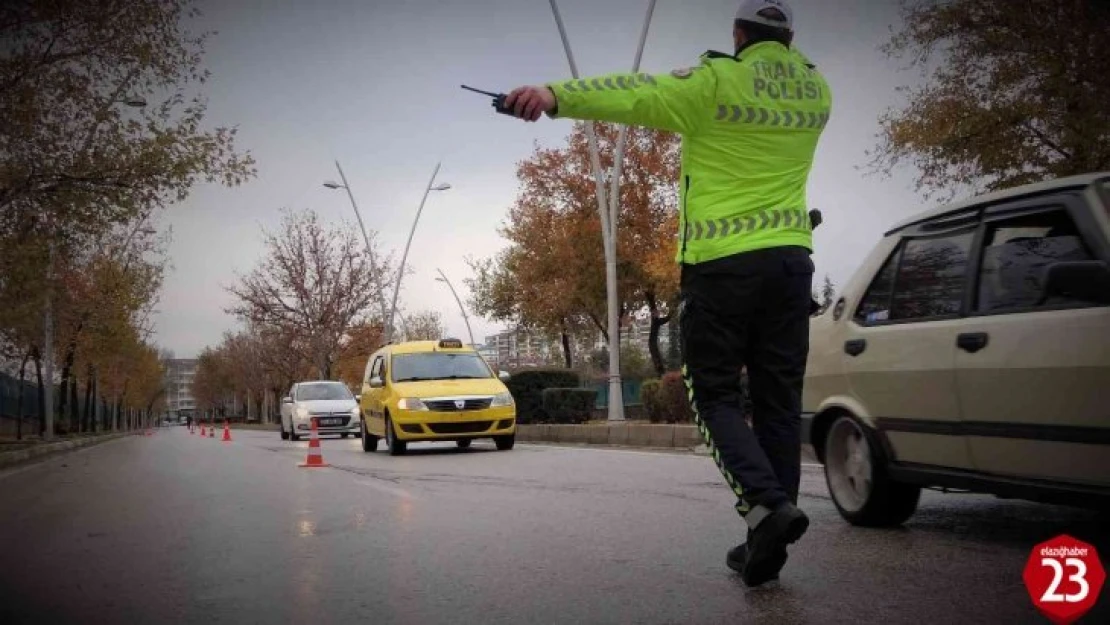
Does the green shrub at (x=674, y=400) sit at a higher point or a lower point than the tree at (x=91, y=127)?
lower

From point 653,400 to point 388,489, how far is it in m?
11.3

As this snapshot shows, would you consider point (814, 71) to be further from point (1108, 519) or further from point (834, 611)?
point (1108, 519)

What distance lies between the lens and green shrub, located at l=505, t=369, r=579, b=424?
2411cm

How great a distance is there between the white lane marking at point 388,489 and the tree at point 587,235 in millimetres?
27214

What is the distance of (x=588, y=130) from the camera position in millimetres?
21250

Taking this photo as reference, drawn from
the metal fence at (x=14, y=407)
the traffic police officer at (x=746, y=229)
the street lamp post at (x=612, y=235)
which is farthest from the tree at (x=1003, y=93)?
the metal fence at (x=14, y=407)

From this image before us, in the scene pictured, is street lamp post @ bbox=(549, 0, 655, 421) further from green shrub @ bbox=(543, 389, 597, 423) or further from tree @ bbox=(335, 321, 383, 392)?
tree @ bbox=(335, 321, 383, 392)

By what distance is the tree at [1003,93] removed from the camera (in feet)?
67.9

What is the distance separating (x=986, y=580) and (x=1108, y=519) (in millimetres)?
1809

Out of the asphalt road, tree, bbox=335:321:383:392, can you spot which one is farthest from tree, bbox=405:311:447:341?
the asphalt road

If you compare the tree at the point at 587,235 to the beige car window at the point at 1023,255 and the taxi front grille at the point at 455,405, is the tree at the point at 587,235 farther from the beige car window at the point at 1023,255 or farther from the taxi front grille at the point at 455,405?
the beige car window at the point at 1023,255

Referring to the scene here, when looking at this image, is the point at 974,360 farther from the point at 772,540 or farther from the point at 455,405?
the point at 455,405

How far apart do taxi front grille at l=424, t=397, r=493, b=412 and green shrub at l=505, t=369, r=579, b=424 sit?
908 centimetres

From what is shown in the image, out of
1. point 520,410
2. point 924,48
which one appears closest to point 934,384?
point 520,410
